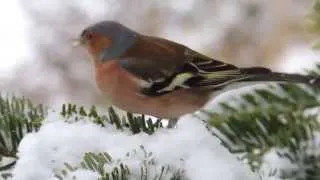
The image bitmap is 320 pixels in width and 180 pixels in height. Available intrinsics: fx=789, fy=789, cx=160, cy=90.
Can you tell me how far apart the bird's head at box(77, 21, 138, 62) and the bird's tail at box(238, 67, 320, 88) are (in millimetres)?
339

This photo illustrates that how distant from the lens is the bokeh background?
11.9 feet

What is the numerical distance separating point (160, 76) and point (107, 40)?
26cm

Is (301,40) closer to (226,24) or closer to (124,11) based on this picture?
(226,24)

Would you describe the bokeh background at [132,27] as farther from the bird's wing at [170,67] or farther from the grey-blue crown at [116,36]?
the bird's wing at [170,67]

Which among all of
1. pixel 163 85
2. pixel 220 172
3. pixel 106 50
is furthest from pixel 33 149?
pixel 106 50

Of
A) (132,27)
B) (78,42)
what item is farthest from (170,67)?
(132,27)

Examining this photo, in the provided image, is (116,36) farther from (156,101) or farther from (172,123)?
(172,123)

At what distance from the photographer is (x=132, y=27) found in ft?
12.2

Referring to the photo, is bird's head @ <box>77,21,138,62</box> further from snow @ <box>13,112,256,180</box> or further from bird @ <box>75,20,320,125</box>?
snow @ <box>13,112,256,180</box>

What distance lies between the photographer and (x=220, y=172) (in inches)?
32.6

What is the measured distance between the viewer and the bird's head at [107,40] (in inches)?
69.5

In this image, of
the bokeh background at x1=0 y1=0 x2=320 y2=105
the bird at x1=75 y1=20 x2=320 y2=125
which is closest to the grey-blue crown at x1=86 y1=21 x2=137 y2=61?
the bird at x1=75 y1=20 x2=320 y2=125

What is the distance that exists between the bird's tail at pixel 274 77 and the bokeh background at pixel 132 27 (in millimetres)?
2034

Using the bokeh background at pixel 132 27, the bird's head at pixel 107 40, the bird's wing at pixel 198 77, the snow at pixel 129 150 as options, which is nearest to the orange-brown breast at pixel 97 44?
the bird's head at pixel 107 40
